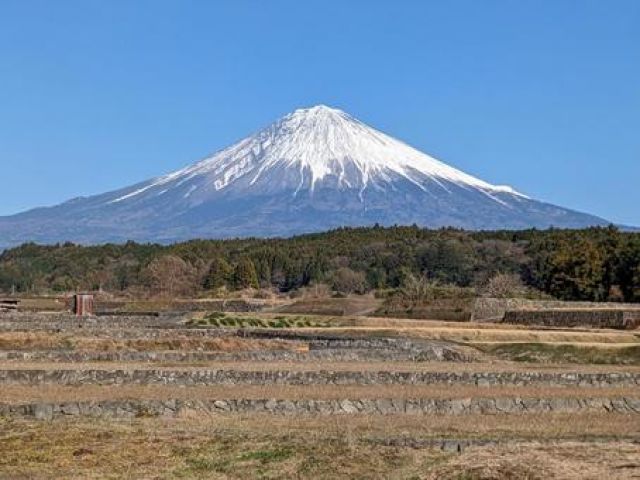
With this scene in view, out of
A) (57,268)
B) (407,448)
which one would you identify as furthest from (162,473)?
(57,268)

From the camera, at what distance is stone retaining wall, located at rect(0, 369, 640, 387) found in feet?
87.6

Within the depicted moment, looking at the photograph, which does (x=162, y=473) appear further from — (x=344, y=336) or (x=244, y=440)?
(x=344, y=336)

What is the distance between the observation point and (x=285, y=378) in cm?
2727

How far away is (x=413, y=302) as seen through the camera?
73250mm

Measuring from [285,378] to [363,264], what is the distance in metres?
89.3

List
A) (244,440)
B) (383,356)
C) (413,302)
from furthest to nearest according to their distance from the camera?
(413,302) → (383,356) → (244,440)

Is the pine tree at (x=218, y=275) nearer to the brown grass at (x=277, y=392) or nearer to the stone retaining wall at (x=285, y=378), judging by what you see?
the stone retaining wall at (x=285, y=378)

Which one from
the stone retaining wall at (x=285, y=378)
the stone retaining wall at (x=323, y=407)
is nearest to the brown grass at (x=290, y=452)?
the stone retaining wall at (x=323, y=407)

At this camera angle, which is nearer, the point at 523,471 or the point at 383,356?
the point at 523,471

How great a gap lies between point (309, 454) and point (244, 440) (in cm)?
171

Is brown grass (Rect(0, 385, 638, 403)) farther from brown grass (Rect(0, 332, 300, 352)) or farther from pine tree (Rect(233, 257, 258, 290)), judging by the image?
pine tree (Rect(233, 257, 258, 290))

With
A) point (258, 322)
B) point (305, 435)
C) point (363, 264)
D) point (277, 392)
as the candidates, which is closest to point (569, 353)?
point (277, 392)

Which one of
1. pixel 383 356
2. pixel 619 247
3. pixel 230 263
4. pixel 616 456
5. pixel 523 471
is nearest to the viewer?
pixel 523 471

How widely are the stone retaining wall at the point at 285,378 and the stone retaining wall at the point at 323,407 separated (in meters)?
4.42
